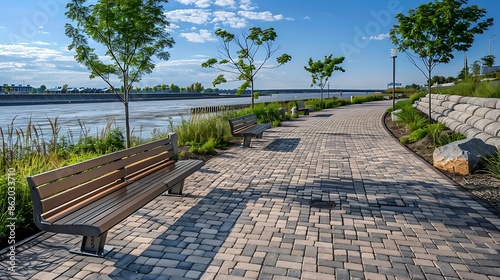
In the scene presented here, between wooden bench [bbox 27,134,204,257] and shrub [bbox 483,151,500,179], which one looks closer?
wooden bench [bbox 27,134,204,257]

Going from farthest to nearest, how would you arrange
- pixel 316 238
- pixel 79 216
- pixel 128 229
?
pixel 128 229
pixel 316 238
pixel 79 216

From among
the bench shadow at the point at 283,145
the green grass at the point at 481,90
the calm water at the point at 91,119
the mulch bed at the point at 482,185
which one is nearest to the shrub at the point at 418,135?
the green grass at the point at 481,90

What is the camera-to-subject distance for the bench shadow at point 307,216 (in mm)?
3586

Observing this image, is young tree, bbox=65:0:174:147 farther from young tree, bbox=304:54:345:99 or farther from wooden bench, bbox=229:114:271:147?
young tree, bbox=304:54:345:99

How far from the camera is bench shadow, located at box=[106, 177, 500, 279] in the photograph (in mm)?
3586

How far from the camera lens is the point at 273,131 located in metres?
14.8

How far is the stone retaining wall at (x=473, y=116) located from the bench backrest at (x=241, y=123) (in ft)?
19.6

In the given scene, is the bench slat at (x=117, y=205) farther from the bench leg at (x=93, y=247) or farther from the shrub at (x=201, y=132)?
the shrub at (x=201, y=132)

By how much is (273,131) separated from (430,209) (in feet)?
33.0

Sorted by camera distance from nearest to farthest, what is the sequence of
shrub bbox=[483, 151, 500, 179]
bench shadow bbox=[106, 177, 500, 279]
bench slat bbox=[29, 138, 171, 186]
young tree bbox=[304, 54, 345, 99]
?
bench slat bbox=[29, 138, 171, 186] < bench shadow bbox=[106, 177, 500, 279] < shrub bbox=[483, 151, 500, 179] < young tree bbox=[304, 54, 345, 99]

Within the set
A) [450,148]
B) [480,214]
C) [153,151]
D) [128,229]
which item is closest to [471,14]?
[450,148]

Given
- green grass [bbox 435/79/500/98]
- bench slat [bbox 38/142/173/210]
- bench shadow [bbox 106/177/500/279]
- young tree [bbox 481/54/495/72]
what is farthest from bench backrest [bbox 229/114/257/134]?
young tree [bbox 481/54/495/72]

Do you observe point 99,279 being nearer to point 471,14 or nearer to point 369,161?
point 369,161

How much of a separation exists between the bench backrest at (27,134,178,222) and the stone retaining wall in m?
6.63
